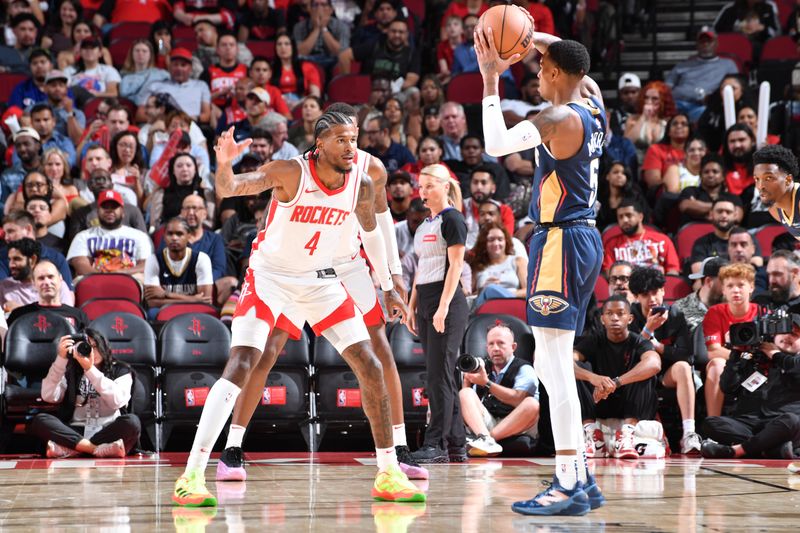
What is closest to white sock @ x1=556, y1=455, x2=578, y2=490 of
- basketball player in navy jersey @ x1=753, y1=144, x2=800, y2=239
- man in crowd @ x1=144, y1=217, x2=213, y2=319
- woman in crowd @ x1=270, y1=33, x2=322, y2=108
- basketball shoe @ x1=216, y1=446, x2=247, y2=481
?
basketball player in navy jersey @ x1=753, y1=144, x2=800, y2=239

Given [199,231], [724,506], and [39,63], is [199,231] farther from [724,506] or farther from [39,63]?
[724,506]

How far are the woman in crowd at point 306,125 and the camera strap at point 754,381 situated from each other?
5589mm

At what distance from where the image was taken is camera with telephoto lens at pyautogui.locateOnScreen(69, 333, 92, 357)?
7.82m

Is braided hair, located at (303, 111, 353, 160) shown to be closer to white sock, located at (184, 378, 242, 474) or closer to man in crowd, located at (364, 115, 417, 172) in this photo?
white sock, located at (184, 378, 242, 474)

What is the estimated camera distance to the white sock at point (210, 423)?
493cm

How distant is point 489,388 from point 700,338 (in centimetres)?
192

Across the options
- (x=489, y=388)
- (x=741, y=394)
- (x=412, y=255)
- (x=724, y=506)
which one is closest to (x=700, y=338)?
(x=741, y=394)

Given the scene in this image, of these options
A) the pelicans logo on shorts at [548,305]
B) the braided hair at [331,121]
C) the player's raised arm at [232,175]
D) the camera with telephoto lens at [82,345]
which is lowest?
the camera with telephoto lens at [82,345]

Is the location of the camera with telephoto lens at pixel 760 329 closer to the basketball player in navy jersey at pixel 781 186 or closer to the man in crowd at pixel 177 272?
the basketball player in navy jersey at pixel 781 186

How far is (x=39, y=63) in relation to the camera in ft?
40.8

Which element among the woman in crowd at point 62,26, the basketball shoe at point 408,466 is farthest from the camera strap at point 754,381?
the woman in crowd at point 62,26

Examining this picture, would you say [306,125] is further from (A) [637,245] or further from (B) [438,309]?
(B) [438,309]

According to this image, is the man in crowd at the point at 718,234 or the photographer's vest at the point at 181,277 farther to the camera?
the man in crowd at the point at 718,234

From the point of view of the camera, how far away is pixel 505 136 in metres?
4.45
